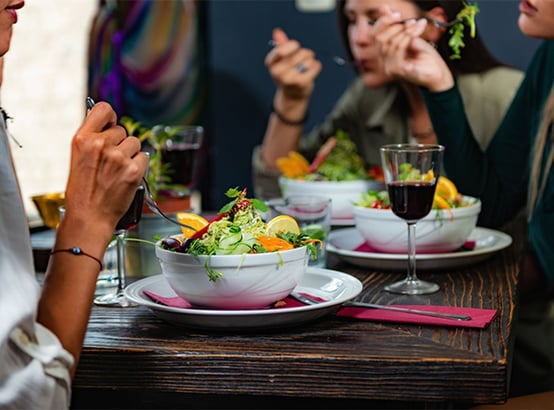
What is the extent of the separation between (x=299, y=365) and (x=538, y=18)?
1.28 m

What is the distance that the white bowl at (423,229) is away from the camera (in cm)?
164

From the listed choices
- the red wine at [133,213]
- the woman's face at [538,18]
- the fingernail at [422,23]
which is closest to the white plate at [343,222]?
the fingernail at [422,23]

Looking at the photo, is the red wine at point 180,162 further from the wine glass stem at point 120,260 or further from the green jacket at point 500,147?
the green jacket at point 500,147

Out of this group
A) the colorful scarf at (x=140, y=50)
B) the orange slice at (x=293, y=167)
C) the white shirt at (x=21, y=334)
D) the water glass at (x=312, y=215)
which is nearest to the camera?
the white shirt at (x=21, y=334)

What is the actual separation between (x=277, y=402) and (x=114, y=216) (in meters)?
0.38

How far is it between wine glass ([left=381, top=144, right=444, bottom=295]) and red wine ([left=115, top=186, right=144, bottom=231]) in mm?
434

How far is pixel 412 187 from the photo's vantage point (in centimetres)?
146

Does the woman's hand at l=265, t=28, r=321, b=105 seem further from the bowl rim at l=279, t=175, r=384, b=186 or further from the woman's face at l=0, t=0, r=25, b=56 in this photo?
the woman's face at l=0, t=0, r=25, b=56

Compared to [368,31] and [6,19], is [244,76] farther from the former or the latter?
[6,19]

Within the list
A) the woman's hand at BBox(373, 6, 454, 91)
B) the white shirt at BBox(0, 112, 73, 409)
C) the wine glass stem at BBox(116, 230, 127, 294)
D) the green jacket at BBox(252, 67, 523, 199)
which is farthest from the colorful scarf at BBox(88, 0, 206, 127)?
the white shirt at BBox(0, 112, 73, 409)

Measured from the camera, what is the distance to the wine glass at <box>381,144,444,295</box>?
1471 millimetres

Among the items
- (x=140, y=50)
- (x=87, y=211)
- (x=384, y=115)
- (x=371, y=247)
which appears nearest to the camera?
(x=87, y=211)

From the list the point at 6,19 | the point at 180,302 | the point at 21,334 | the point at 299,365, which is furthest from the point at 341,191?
the point at 21,334

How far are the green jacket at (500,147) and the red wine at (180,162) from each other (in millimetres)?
604
